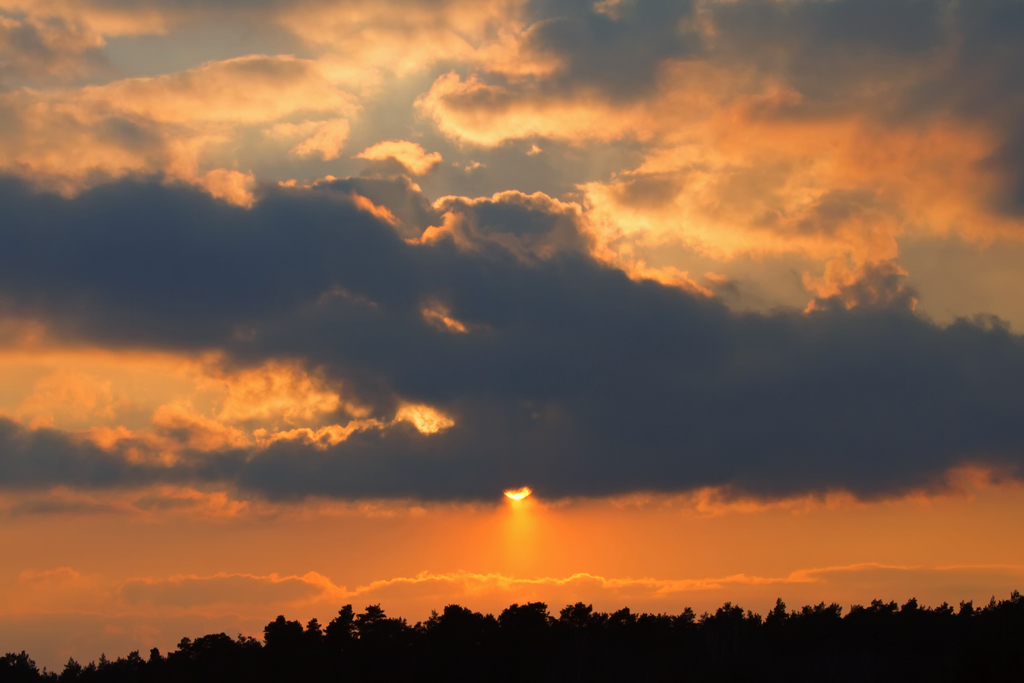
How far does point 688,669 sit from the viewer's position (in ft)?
626

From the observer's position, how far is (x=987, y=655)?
Result: 126 m

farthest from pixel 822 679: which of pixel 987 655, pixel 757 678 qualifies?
pixel 987 655

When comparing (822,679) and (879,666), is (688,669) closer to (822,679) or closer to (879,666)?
(822,679)

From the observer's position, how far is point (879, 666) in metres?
195

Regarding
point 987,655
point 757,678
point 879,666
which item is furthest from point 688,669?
point 987,655

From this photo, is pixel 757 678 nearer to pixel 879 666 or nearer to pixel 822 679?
pixel 822 679

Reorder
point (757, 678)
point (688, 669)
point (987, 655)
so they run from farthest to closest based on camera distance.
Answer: point (688, 669), point (757, 678), point (987, 655)

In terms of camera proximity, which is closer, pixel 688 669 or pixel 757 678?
pixel 757 678

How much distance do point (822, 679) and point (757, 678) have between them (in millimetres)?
13654

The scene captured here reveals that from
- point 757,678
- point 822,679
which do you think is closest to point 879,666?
point 822,679

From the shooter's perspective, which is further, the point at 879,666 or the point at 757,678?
the point at 879,666

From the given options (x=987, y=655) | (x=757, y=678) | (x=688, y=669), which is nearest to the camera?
(x=987, y=655)

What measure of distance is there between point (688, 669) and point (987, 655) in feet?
237

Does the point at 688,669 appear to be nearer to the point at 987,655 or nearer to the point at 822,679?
the point at 822,679
